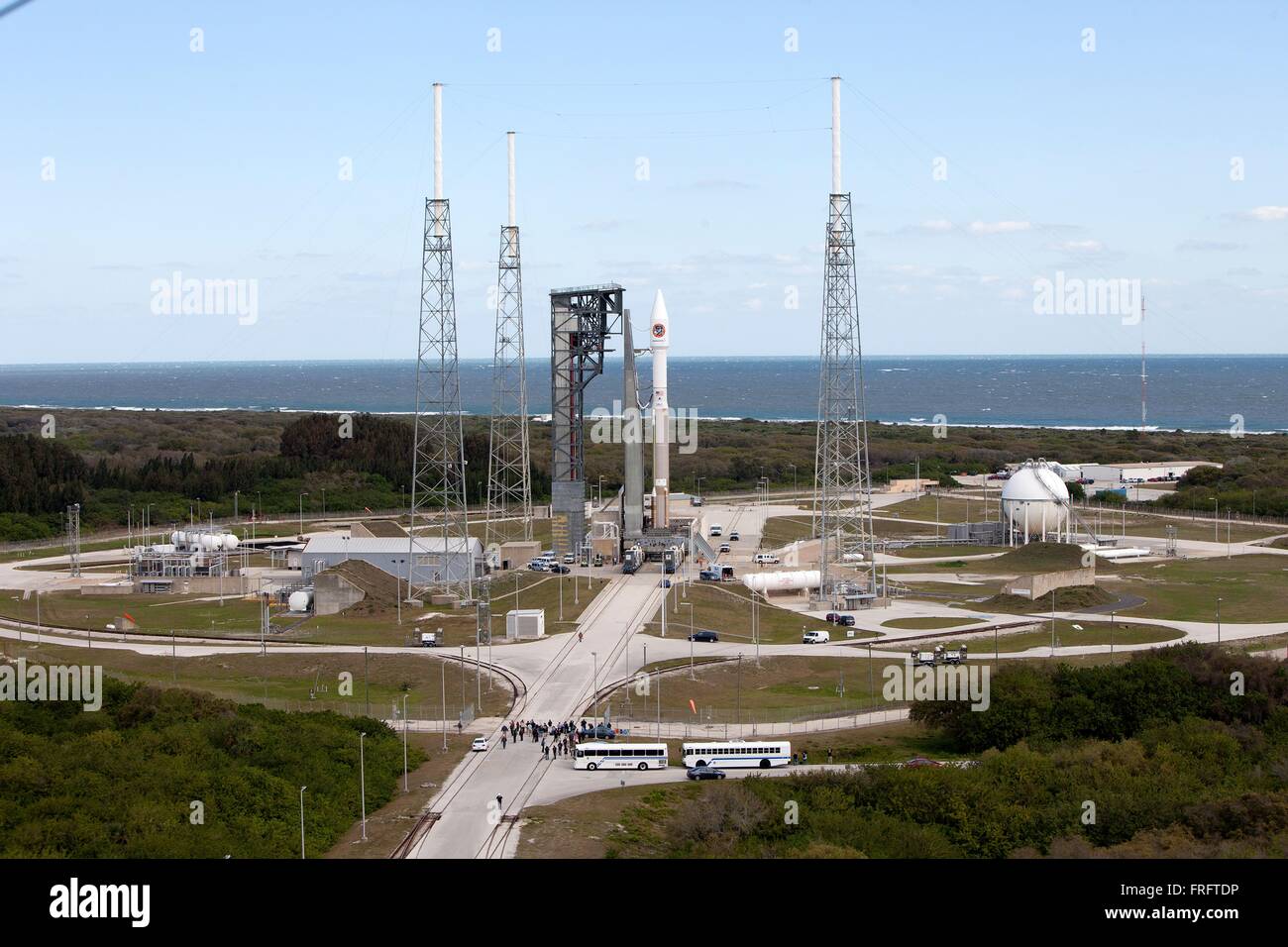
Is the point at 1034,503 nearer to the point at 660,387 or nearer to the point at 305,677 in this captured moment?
the point at 660,387

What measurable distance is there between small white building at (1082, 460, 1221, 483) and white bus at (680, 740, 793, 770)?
78872 mm

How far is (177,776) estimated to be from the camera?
31.8 metres

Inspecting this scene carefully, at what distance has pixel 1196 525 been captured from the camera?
3474 inches

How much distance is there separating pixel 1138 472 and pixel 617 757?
87933 mm

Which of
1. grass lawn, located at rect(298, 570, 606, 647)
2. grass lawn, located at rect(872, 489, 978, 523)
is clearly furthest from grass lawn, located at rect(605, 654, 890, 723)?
grass lawn, located at rect(872, 489, 978, 523)

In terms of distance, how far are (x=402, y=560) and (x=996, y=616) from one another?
2843cm

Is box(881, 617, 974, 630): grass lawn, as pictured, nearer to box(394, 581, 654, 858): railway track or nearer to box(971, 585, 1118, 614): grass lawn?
box(971, 585, 1118, 614): grass lawn

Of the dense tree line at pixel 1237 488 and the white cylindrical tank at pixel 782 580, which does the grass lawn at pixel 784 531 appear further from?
the dense tree line at pixel 1237 488

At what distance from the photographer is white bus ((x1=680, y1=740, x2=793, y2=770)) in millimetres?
36438

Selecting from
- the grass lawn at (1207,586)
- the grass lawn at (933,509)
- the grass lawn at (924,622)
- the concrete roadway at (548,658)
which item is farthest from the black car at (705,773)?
the grass lawn at (933,509)

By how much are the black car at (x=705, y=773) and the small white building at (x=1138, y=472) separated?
80.3m
